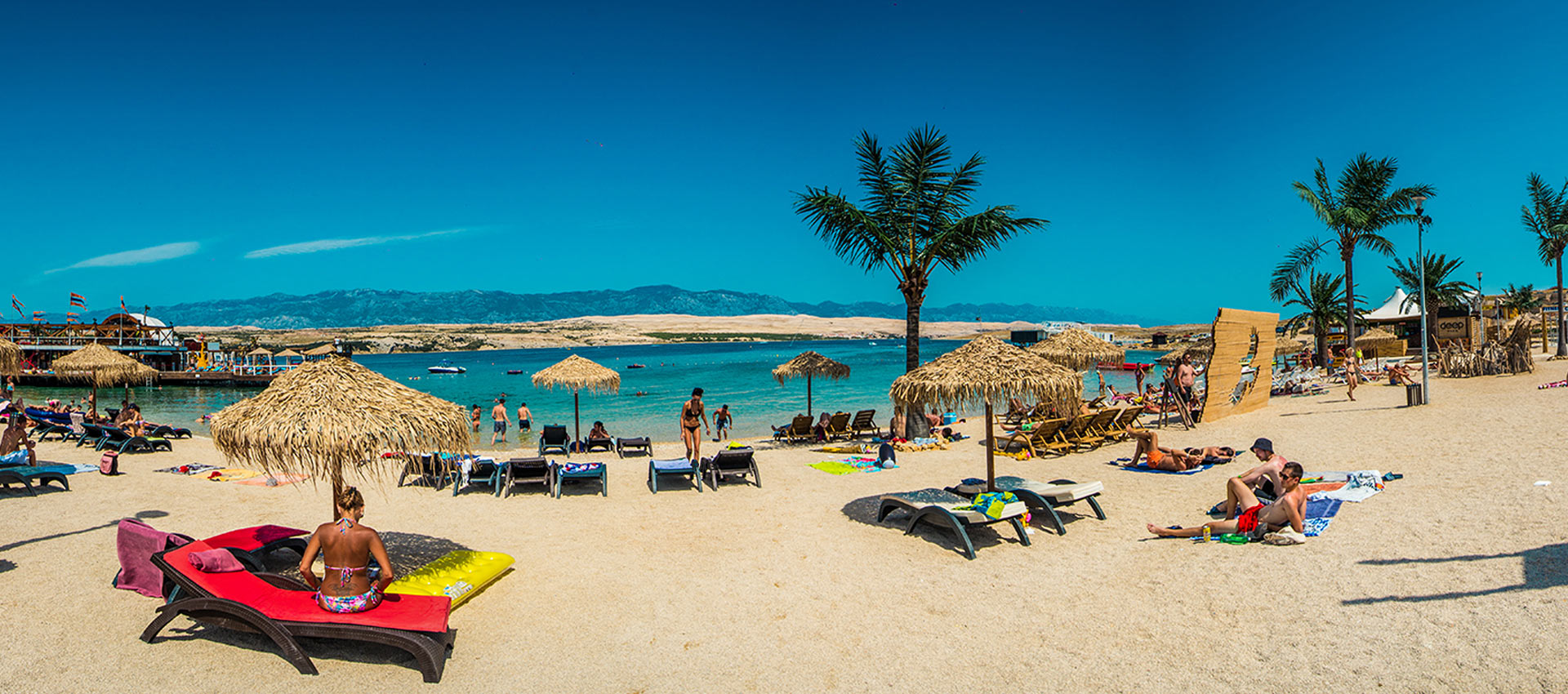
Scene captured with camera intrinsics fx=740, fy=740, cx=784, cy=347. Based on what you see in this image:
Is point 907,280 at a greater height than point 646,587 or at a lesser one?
greater

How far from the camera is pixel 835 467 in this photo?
38.7ft

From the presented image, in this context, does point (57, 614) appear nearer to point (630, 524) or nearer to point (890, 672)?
point (630, 524)

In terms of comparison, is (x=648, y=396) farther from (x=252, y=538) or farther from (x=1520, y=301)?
(x=1520, y=301)

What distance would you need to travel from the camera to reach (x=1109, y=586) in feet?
19.0

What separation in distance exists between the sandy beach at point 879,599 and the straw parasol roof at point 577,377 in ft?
17.6

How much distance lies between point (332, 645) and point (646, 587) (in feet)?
7.21

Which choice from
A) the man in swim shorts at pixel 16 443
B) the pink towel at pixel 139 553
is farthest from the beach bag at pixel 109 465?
the pink towel at pixel 139 553

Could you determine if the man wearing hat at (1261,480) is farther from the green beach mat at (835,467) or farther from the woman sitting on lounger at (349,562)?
the woman sitting on lounger at (349,562)

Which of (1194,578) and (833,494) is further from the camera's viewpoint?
(833,494)

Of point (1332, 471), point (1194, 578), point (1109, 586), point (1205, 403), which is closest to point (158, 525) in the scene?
point (1109, 586)

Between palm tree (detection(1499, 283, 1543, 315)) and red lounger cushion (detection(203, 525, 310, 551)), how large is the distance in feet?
198

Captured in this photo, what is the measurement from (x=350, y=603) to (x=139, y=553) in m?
2.43

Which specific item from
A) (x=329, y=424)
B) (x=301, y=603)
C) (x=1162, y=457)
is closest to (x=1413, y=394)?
(x=1162, y=457)

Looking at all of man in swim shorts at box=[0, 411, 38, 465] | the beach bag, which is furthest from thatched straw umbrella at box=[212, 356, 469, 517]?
man in swim shorts at box=[0, 411, 38, 465]
